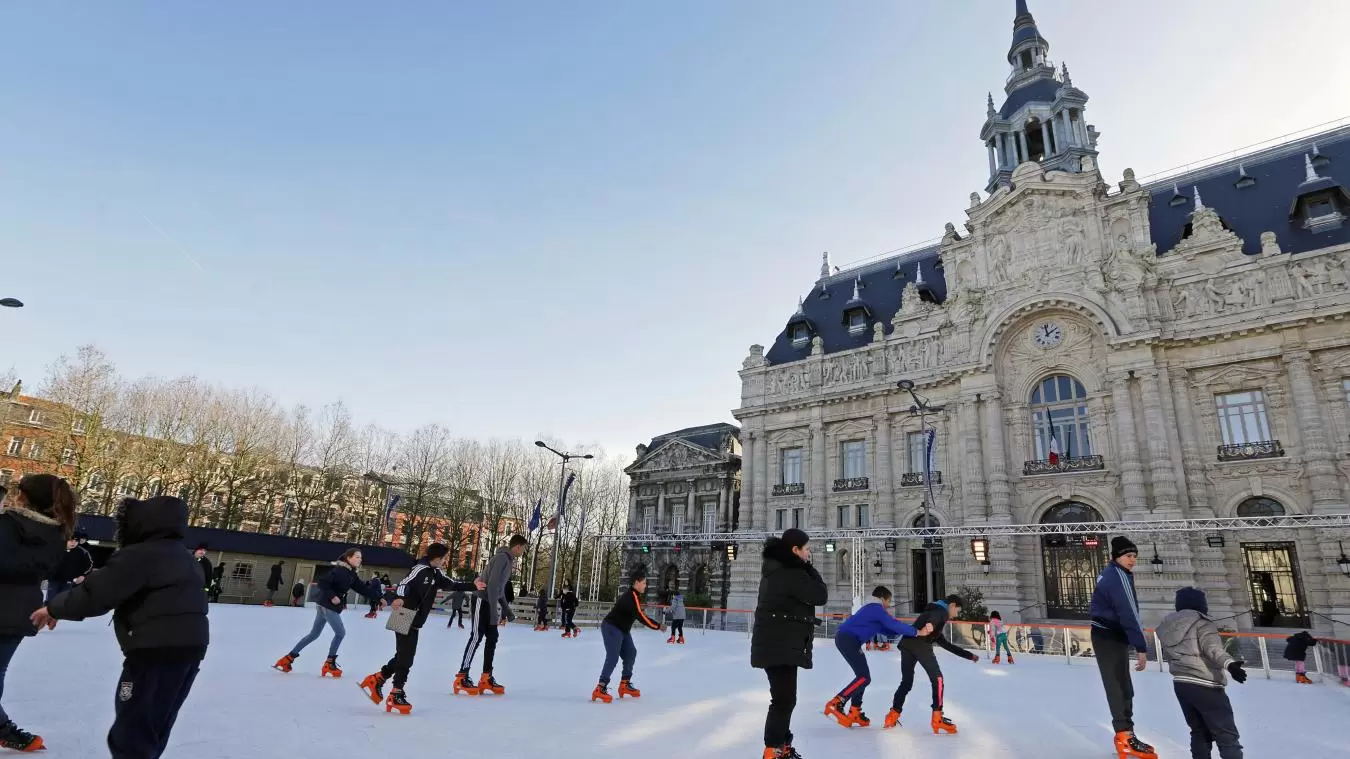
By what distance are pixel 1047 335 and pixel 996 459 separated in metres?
5.96

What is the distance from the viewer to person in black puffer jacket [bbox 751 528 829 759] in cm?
574

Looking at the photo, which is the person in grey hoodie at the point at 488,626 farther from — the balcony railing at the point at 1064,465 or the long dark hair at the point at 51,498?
the balcony railing at the point at 1064,465

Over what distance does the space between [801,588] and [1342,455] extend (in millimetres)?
27829

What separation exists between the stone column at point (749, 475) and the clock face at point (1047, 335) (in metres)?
14.8

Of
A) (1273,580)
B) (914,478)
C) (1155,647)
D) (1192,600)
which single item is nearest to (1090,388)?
(914,478)

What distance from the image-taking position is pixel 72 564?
5523 mm

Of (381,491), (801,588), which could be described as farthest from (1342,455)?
(381,491)

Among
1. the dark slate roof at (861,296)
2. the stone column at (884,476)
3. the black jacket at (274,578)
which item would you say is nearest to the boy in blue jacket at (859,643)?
the stone column at (884,476)

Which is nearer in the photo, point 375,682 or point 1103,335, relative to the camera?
point 375,682

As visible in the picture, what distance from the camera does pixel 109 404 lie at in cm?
3372

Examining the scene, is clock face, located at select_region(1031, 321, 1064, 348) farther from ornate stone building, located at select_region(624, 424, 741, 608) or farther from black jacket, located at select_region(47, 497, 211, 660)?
black jacket, located at select_region(47, 497, 211, 660)

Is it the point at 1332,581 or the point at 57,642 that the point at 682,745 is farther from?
the point at 1332,581

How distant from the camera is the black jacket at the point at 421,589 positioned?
770cm

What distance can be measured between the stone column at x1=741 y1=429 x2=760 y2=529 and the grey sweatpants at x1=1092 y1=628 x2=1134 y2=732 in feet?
101
